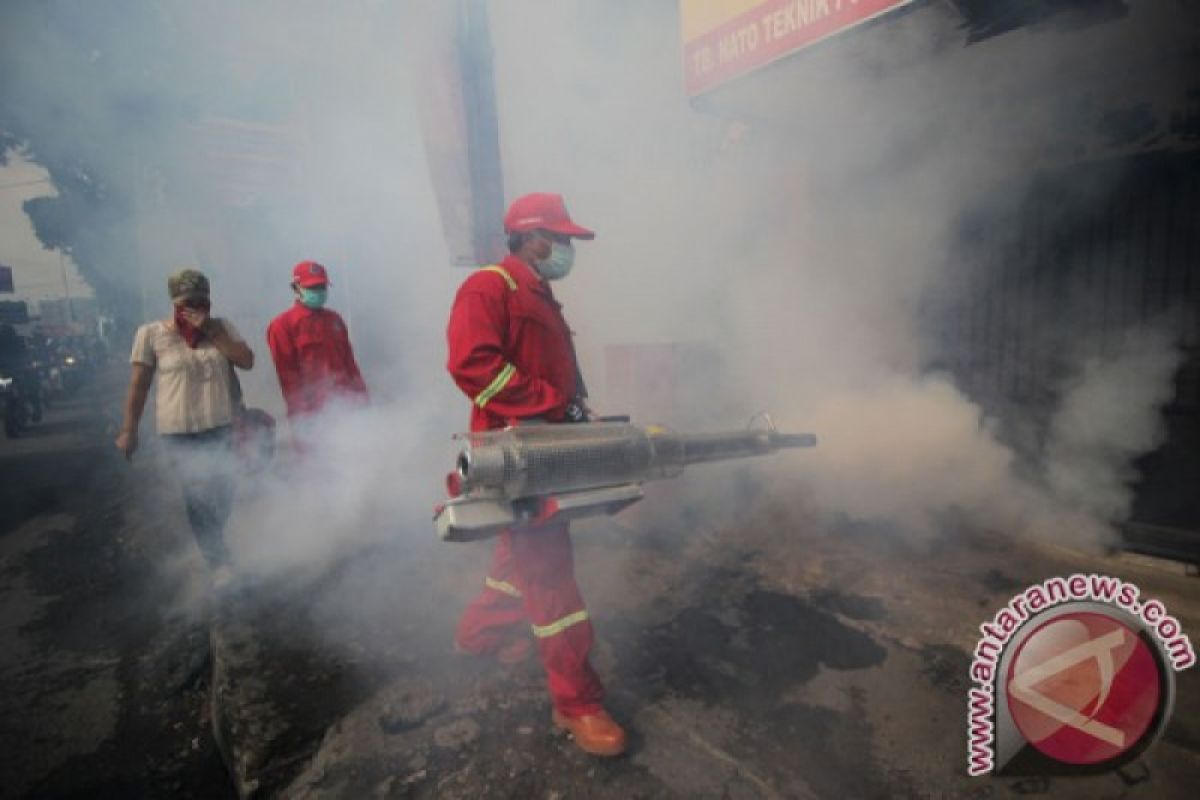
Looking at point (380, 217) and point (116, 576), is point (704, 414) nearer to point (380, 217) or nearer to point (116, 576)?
point (116, 576)

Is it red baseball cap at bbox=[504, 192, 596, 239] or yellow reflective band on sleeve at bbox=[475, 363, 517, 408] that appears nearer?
yellow reflective band on sleeve at bbox=[475, 363, 517, 408]

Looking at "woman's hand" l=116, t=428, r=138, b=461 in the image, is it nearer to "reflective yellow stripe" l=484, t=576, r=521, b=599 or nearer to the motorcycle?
"reflective yellow stripe" l=484, t=576, r=521, b=599

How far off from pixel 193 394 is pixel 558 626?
2.61 meters

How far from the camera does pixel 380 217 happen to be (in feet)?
27.7

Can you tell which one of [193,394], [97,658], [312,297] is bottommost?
[97,658]

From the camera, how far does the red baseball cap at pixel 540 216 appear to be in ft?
7.45

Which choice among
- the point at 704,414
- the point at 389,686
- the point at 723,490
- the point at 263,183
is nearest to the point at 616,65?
the point at 704,414

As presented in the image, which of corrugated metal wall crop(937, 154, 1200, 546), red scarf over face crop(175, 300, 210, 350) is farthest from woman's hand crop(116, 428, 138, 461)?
corrugated metal wall crop(937, 154, 1200, 546)

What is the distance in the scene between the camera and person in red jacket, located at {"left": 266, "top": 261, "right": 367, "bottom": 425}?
400 cm

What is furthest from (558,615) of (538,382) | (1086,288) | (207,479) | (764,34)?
(764,34)

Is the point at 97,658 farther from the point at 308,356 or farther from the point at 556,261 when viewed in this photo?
the point at 556,261

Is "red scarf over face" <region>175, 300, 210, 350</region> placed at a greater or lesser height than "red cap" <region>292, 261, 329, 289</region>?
lesser

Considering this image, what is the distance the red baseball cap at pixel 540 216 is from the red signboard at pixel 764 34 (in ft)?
8.48

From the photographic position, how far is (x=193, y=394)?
3480mm
